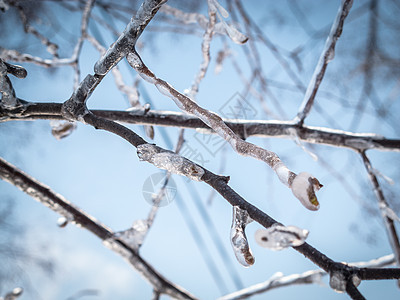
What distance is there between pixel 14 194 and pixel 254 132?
67.5 inches

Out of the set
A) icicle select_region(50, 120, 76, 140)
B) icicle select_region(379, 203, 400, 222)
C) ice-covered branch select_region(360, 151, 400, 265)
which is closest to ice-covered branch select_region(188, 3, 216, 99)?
icicle select_region(50, 120, 76, 140)

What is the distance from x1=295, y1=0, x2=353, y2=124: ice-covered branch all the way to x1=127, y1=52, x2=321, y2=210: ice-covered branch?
66 centimetres

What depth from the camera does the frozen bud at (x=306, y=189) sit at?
39 cm

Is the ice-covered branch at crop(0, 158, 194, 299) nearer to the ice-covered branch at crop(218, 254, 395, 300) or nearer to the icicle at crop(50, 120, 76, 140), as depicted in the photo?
the icicle at crop(50, 120, 76, 140)

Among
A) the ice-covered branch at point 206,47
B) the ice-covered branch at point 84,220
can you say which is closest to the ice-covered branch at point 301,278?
the ice-covered branch at point 84,220

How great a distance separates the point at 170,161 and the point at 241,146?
0.50ft

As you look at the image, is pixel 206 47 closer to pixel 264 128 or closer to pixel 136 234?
Result: pixel 264 128

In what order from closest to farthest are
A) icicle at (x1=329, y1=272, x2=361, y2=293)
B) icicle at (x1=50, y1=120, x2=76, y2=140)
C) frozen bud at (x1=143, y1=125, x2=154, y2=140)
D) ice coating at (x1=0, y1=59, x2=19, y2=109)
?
icicle at (x1=329, y1=272, x2=361, y2=293), ice coating at (x1=0, y1=59, x2=19, y2=109), frozen bud at (x1=143, y1=125, x2=154, y2=140), icicle at (x1=50, y1=120, x2=76, y2=140)

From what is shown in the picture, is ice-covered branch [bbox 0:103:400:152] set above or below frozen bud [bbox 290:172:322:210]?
above

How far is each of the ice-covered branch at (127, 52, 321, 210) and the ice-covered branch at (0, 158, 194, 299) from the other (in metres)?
0.76

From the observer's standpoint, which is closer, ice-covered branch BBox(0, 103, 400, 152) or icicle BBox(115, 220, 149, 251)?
ice-covered branch BBox(0, 103, 400, 152)

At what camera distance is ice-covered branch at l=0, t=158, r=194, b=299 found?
1.06m

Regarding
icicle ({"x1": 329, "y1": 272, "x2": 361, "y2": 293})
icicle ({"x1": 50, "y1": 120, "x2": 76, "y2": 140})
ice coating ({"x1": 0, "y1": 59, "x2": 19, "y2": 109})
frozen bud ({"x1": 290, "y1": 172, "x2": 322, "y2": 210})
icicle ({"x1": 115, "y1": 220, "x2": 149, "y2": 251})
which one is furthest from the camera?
icicle ({"x1": 115, "y1": 220, "x2": 149, "y2": 251})

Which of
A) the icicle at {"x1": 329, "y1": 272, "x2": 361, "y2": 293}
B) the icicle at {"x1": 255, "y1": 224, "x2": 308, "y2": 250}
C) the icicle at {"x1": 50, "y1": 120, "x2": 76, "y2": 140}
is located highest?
the icicle at {"x1": 50, "y1": 120, "x2": 76, "y2": 140}
